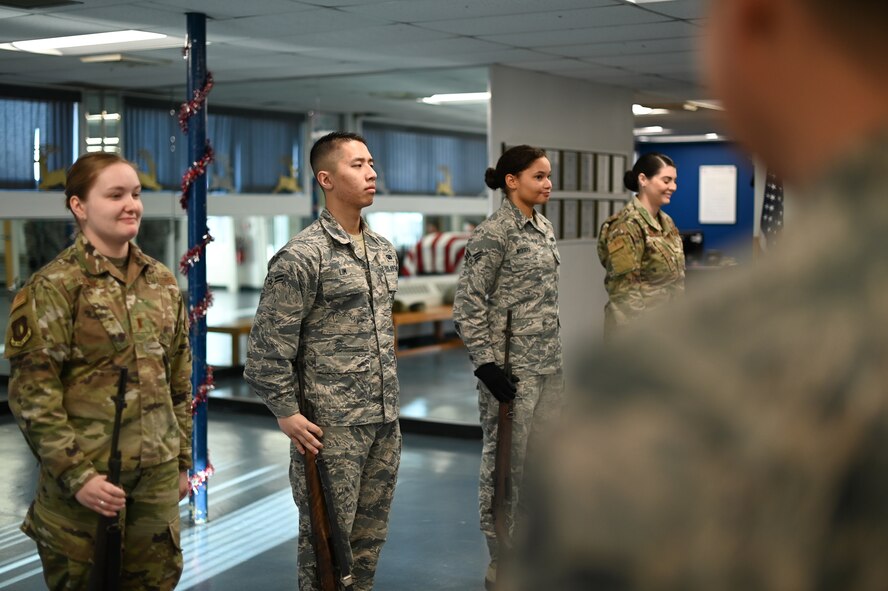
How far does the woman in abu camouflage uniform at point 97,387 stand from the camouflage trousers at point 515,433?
162cm

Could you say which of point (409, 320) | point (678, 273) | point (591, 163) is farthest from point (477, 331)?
point (409, 320)

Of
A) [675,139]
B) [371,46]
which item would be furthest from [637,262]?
[675,139]

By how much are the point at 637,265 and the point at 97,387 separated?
3400 mm

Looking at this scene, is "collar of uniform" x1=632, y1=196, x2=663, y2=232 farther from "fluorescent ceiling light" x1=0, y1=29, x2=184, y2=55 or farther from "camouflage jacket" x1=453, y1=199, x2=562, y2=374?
"fluorescent ceiling light" x1=0, y1=29, x2=184, y2=55

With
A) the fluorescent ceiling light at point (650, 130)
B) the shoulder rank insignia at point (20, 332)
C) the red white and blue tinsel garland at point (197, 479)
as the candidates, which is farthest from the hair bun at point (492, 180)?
the fluorescent ceiling light at point (650, 130)

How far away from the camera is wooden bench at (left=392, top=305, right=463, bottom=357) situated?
11250 mm

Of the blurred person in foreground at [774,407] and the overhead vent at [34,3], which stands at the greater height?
the overhead vent at [34,3]

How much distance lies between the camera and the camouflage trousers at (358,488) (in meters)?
3.58

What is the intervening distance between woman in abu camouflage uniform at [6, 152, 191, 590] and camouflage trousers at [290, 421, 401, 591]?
0.56 meters

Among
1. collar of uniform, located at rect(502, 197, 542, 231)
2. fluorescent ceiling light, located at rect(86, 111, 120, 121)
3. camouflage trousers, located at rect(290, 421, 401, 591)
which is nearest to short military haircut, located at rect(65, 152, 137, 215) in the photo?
camouflage trousers, located at rect(290, 421, 401, 591)

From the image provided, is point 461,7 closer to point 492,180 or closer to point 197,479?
point 492,180

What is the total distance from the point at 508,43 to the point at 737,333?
6038mm

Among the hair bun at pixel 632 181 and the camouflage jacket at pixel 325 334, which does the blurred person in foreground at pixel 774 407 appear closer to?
the camouflage jacket at pixel 325 334

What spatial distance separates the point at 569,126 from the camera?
8.16 meters
